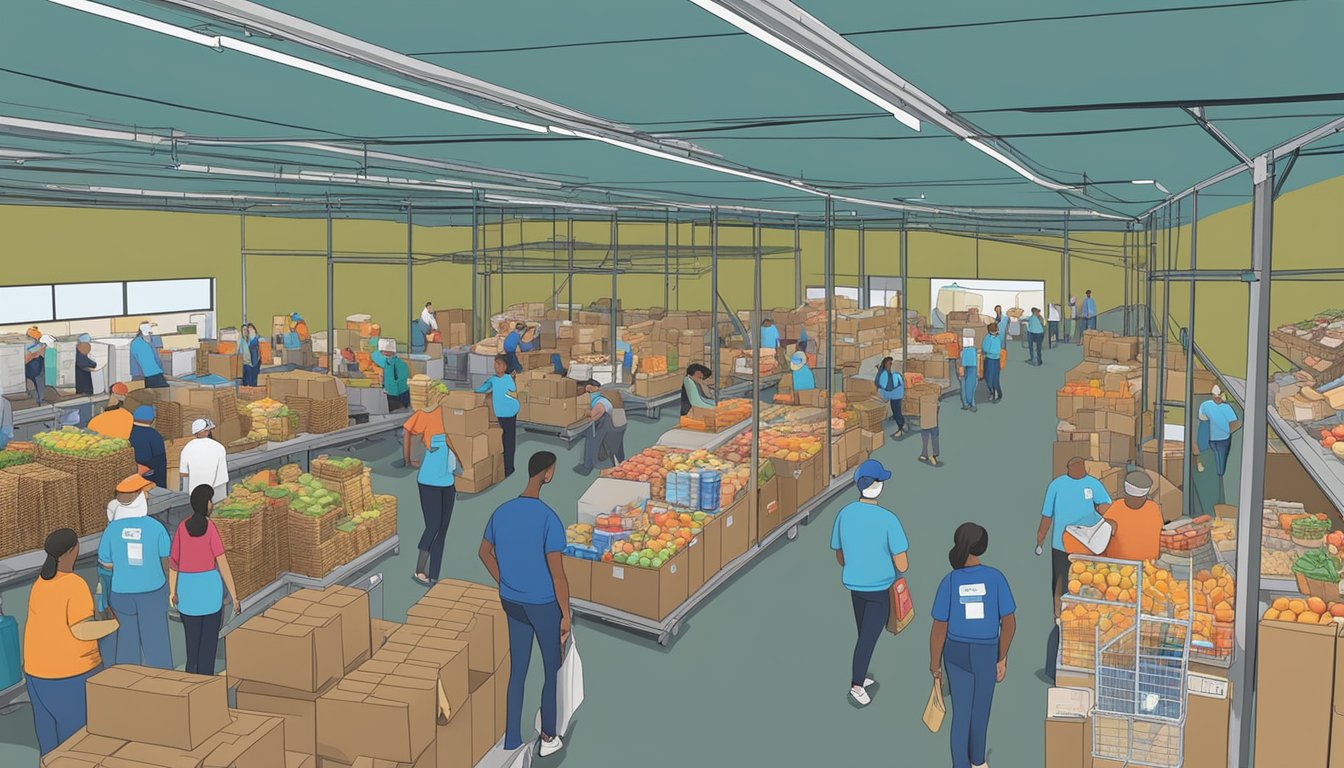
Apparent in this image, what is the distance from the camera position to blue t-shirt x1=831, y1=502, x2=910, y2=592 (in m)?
5.64

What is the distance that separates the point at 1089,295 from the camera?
1023 inches

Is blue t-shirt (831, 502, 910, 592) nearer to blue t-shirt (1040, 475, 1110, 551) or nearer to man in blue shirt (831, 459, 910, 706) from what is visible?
man in blue shirt (831, 459, 910, 706)

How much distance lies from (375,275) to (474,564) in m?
20.1

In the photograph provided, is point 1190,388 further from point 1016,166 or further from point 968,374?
point 968,374

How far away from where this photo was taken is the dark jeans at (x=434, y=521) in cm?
780

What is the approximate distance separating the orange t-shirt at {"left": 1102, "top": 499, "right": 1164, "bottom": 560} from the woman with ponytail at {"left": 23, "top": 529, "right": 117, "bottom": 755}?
5.52 meters

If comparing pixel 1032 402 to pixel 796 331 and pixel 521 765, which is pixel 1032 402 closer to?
pixel 796 331

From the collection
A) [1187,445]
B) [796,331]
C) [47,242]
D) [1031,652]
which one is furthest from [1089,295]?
[47,242]

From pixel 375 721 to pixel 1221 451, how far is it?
9486 millimetres

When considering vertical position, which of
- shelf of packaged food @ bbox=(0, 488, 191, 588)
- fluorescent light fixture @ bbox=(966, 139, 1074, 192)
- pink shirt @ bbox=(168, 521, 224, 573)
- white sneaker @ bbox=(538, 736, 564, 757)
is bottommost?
white sneaker @ bbox=(538, 736, 564, 757)

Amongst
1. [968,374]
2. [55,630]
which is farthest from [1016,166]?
[968,374]

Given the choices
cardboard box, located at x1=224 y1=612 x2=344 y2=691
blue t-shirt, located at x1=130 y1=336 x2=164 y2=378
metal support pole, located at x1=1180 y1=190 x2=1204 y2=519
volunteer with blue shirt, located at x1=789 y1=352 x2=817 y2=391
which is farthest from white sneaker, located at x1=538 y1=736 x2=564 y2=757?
blue t-shirt, located at x1=130 y1=336 x2=164 y2=378

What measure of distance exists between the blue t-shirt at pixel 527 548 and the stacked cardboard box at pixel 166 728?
148 cm

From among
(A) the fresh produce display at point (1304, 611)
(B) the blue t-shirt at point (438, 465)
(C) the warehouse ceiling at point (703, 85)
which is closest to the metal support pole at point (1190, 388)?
(C) the warehouse ceiling at point (703, 85)
